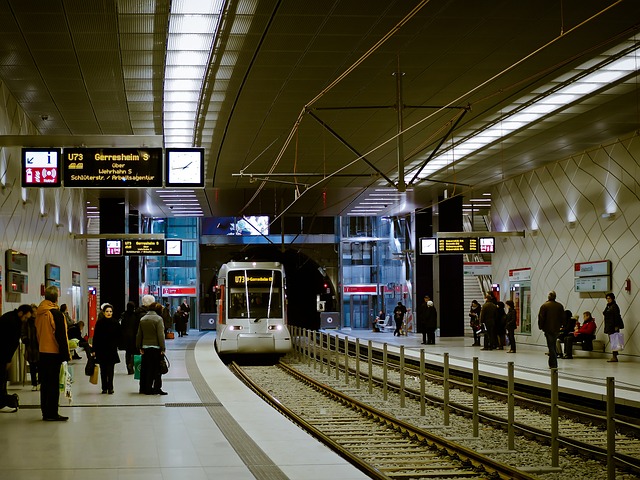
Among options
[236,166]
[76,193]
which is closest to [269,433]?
[236,166]

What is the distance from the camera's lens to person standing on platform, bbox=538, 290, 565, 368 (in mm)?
18219

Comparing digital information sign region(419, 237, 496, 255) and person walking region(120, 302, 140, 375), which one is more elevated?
digital information sign region(419, 237, 496, 255)

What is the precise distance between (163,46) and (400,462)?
8.23m

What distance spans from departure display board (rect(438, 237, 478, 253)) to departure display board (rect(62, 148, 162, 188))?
14.6 metres

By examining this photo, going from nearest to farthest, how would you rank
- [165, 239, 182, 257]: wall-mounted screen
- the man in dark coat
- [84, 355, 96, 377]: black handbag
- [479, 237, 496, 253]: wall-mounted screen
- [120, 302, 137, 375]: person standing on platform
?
the man in dark coat < [84, 355, 96, 377]: black handbag < [120, 302, 137, 375]: person standing on platform < [479, 237, 496, 253]: wall-mounted screen < [165, 239, 182, 257]: wall-mounted screen

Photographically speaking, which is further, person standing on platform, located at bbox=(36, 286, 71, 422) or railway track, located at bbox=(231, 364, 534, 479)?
person standing on platform, located at bbox=(36, 286, 71, 422)

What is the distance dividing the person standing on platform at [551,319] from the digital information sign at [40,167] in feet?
32.4

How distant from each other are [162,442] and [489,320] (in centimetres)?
1749

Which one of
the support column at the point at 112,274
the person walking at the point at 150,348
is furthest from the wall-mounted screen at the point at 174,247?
the person walking at the point at 150,348

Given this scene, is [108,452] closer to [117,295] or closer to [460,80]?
[460,80]

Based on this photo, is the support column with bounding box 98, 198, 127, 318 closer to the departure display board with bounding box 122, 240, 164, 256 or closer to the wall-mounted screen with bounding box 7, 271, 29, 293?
the departure display board with bounding box 122, 240, 164, 256

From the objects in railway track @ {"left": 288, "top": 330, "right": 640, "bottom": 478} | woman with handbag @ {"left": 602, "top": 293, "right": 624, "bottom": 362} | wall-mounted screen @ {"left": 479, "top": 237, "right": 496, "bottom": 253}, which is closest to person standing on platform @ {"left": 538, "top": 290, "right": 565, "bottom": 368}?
railway track @ {"left": 288, "top": 330, "right": 640, "bottom": 478}

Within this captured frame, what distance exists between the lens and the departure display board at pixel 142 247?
30266mm

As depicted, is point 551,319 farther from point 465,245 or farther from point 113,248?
point 113,248
